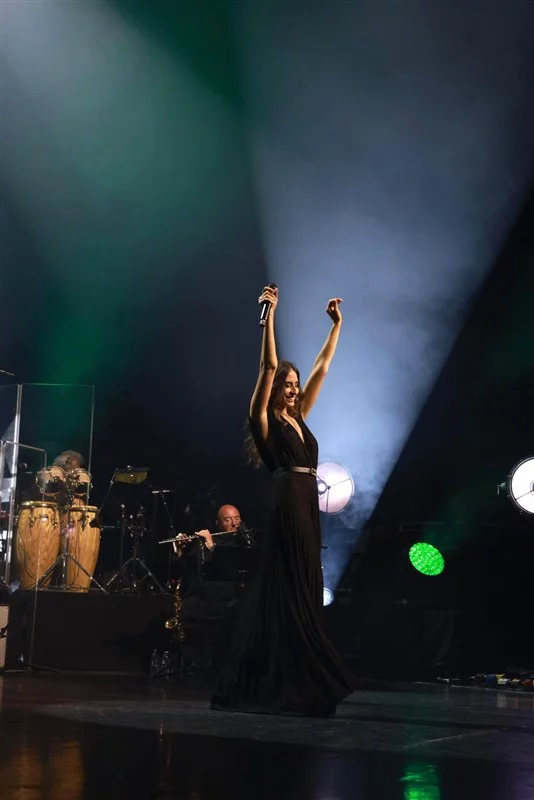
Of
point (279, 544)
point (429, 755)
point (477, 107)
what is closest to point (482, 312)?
point (477, 107)

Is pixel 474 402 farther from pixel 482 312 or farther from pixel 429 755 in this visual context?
pixel 429 755

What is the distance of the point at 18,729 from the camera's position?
301cm

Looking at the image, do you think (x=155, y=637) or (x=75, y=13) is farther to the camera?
(x=75, y=13)

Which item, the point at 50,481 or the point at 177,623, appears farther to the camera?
the point at 50,481

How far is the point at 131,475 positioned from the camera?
8.63 metres

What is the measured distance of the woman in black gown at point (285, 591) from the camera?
12.2ft

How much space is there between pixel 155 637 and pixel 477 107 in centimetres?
483

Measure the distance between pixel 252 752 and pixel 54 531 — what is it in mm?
5678

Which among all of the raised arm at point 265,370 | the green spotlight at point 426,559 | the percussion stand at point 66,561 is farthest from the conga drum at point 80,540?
the raised arm at point 265,370

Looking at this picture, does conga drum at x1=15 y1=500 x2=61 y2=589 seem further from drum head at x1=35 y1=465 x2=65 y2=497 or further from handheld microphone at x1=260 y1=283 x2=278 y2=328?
handheld microphone at x1=260 y1=283 x2=278 y2=328

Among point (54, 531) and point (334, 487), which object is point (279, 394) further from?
point (54, 531)

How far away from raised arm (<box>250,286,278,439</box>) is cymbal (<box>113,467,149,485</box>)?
472cm

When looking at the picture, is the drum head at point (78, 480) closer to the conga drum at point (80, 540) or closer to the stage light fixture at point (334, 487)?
the conga drum at point (80, 540)

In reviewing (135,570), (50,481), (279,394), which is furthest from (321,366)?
(135,570)
